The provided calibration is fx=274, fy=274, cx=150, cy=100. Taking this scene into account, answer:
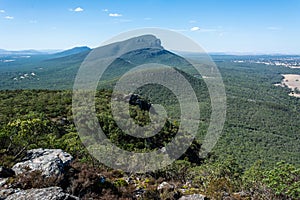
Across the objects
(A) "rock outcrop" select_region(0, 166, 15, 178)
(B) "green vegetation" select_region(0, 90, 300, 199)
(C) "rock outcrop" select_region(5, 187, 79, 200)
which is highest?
(C) "rock outcrop" select_region(5, 187, 79, 200)

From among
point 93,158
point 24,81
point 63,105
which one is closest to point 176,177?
point 93,158

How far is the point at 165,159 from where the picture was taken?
75.6ft

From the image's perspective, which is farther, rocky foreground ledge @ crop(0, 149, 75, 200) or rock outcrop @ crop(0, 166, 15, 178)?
rock outcrop @ crop(0, 166, 15, 178)

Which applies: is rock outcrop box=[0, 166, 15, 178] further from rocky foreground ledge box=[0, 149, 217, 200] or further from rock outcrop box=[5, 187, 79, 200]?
rock outcrop box=[5, 187, 79, 200]

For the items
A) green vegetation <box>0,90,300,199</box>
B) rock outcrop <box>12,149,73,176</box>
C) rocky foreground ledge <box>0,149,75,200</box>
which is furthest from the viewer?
green vegetation <box>0,90,300,199</box>

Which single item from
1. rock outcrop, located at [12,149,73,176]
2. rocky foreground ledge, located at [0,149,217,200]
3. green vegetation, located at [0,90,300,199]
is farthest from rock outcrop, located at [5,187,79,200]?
rock outcrop, located at [12,149,73,176]

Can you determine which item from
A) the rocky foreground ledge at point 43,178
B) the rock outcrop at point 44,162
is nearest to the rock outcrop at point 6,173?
the rocky foreground ledge at point 43,178

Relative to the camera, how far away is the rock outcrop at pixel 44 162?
34.9 feet

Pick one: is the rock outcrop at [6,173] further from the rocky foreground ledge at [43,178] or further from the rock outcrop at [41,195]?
the rock outcrop at [41,195]

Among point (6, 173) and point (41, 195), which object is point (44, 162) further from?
point (41, 195)

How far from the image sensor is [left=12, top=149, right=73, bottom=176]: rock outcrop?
10625mm

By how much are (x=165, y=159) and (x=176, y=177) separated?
2.66 m

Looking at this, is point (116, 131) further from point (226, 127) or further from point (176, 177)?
point (226, 127)

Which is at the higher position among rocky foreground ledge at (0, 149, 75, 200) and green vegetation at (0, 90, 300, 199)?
rocky foreground ledge at (0, 149, 75, 200)
